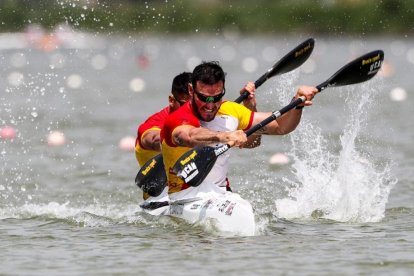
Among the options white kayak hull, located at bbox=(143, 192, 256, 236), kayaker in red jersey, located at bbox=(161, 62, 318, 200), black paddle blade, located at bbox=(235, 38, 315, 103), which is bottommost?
white kayak hull, located at bbox=(143, 192, 256, 236)

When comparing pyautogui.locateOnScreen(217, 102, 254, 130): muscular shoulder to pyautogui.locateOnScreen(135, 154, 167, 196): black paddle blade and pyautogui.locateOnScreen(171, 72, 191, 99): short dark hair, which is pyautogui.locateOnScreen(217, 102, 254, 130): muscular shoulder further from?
pyautogui.locateOnScreen(135, 154, 167, 196): black paddle blade

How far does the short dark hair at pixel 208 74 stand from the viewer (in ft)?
31.0

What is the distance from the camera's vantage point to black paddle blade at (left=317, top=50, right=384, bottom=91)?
10.7 meters

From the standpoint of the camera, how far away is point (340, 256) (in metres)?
8.92

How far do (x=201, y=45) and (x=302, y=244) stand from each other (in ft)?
144

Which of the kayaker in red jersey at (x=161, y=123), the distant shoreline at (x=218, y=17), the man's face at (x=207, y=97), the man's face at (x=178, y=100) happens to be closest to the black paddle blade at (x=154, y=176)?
the kayaker in red jersey at (x=161, y=123)

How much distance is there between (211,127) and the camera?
985 cm

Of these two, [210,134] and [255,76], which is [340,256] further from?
[255,76]

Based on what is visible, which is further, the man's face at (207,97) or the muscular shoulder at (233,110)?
the muscular shoulder at (233,110)

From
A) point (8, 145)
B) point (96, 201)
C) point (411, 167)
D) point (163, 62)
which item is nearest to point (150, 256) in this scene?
point (96, 201)

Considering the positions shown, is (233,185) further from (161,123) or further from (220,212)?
(220,212)

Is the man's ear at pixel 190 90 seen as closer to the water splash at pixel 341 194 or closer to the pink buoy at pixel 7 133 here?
the water splash at pixel 341 194

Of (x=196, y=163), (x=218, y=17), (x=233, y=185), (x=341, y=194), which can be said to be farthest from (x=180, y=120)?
(x=218, y=17)

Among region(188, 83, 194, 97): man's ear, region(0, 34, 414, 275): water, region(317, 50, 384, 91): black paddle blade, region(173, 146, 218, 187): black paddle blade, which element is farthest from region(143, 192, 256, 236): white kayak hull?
region(317, 50, 384, 91): black paddle blade
